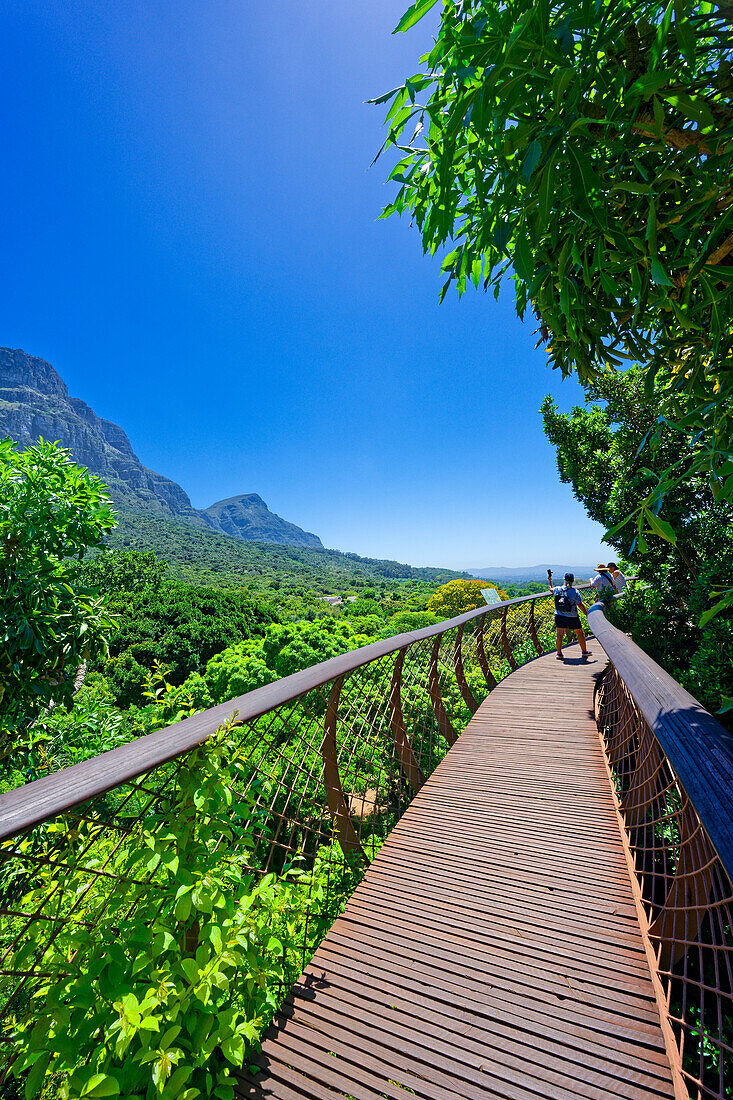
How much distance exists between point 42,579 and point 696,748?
3.75m

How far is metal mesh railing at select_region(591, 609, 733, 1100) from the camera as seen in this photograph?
101 centimetres

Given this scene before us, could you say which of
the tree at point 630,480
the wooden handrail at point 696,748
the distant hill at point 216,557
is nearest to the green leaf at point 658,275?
the wooden handrail at point 696,748

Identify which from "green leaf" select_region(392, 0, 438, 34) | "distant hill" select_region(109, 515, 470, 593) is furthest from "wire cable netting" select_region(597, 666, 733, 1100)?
"distant hill" select_region(109, 515, 470, 593)

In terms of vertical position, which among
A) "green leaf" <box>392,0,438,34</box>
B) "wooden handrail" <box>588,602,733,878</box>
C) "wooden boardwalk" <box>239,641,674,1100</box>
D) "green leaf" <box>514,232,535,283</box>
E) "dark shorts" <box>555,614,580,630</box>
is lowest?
"wooden boardwalk" <box>239,641,674,1100</box>

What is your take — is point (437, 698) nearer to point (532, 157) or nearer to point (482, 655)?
point (482, 655)

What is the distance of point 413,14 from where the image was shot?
1143 millimetres

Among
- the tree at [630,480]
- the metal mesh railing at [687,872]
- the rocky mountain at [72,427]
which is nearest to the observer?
the metal mesh railing at [687,872]

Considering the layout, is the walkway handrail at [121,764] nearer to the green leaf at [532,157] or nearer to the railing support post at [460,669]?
the green leaf at [532,157]

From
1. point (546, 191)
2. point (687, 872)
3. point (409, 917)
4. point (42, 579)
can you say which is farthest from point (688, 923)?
point (42, 579)

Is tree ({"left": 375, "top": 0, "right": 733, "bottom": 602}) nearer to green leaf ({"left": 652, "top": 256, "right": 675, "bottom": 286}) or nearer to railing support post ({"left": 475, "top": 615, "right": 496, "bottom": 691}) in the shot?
green leaf ({"left": 652, "top": 256, "right": 675, "bottom": 286})

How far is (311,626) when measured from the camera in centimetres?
1245

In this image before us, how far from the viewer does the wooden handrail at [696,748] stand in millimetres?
894

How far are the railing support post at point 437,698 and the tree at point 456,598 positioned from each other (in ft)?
61.0

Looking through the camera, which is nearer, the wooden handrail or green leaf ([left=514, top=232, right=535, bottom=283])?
the wooden handrail
